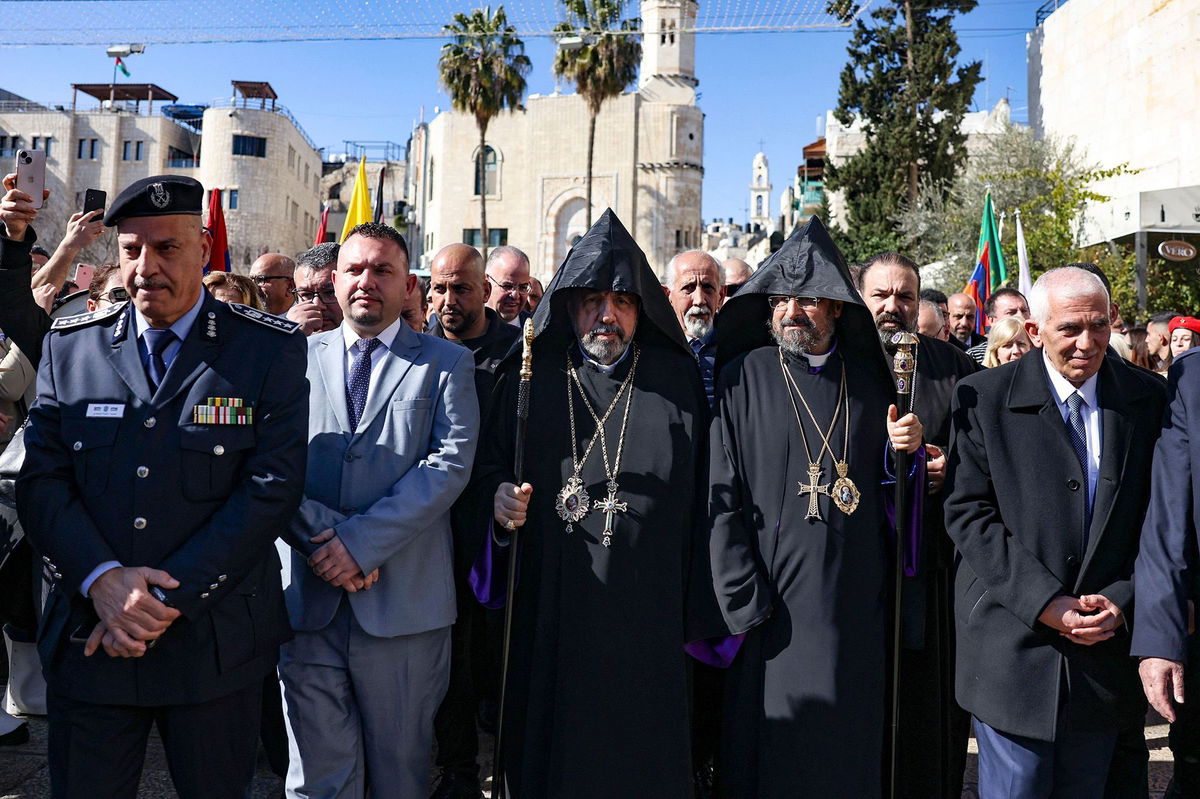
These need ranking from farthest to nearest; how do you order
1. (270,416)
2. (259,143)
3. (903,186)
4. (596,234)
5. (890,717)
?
(259,143), (903,186), (596,234), (890,717), (270,416)

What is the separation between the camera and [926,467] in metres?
3.86

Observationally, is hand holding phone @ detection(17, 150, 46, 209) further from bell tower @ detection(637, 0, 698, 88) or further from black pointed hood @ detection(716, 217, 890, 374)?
Answer: bell tower @ detection(637, 0, 698, 88)

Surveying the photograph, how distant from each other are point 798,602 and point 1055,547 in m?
0.91

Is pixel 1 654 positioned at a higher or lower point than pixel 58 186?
lower

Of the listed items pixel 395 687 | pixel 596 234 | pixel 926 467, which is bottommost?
pixel 395 687

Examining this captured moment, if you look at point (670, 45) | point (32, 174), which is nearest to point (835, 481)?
point (32, 174)

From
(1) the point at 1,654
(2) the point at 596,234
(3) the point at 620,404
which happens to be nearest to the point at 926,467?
(3) the point at 620,404

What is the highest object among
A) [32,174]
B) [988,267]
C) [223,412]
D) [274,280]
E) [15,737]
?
[988,267]

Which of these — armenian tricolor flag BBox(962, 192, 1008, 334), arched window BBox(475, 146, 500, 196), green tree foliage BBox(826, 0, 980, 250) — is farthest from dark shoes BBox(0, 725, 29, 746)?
arched window BBox(475, 146, 500, 196)

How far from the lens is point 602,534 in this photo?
377cm

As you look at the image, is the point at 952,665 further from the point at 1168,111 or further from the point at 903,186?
the point at 903,186

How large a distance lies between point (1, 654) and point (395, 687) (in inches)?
137

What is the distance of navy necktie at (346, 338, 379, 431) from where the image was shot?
12.0 ft

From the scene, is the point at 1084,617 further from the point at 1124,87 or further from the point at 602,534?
the point at 1124,87
